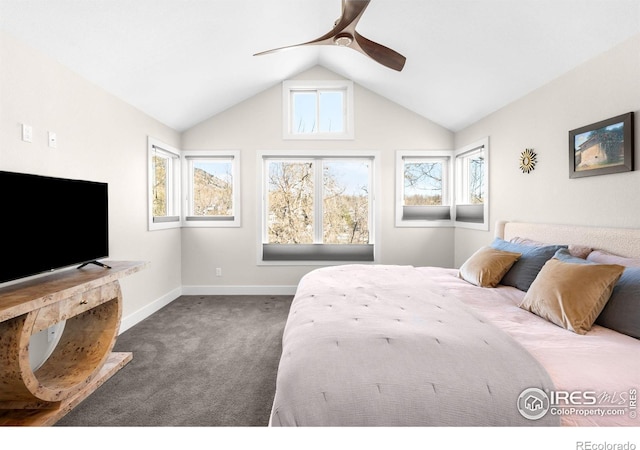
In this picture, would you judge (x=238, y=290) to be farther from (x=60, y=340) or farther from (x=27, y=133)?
(x=27, y=133)

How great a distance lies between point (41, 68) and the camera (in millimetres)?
2281

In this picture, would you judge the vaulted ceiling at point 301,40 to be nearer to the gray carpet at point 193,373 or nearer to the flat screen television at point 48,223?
the flat screen television at point 48,223

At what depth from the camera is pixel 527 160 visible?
304cm

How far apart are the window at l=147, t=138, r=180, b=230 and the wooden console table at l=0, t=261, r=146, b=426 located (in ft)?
4.67

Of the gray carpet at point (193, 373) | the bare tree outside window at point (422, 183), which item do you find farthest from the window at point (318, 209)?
the gray carpet at point (193, 373)

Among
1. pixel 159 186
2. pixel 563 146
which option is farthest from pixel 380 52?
pixel 159 186

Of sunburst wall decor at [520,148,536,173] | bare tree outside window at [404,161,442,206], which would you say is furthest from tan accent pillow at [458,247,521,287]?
bare tree outside window at [404,161,442,206]

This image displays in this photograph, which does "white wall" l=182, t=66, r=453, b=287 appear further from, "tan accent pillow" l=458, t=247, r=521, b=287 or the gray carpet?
"tan accent pillow" l=458, t=247, r=521, b=287

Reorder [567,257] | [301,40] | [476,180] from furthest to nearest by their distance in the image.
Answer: [476,180], [301,40], [567,257]

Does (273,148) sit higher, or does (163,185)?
(273,148)

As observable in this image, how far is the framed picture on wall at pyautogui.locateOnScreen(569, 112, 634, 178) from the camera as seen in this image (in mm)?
2053

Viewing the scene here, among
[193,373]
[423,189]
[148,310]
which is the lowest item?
[193,373]

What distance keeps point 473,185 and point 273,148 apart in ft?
9.20

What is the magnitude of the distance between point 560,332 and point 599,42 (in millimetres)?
2074
